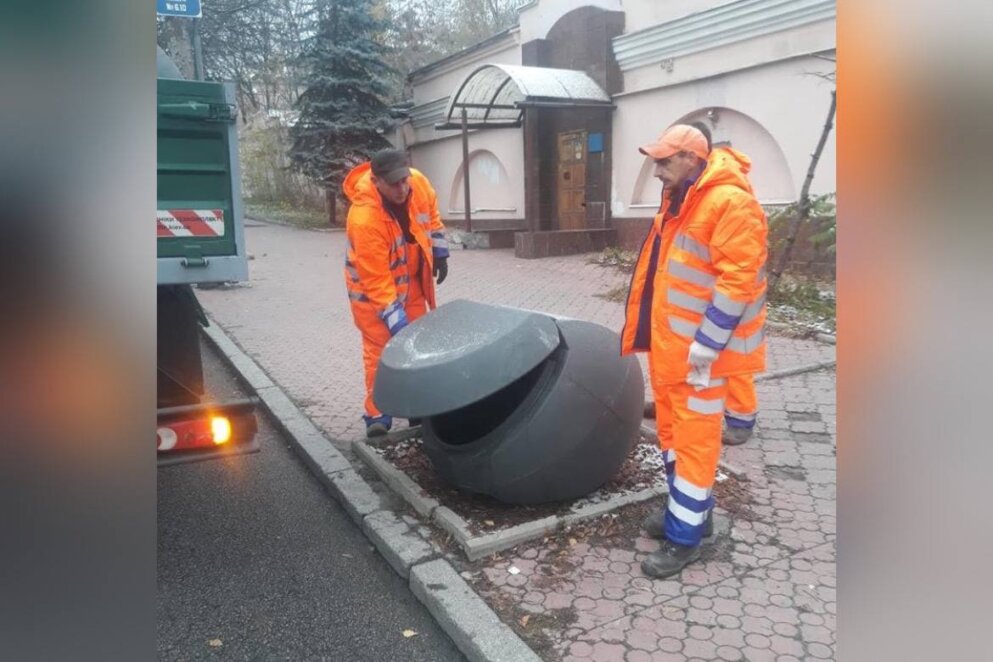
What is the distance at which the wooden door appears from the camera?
14484 mm

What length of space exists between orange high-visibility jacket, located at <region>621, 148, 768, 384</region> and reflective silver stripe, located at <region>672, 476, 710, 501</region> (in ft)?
1.34

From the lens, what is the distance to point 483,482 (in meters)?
3.56

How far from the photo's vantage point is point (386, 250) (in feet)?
14.8

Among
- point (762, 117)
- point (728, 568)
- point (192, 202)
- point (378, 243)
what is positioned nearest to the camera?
point (728, 568)

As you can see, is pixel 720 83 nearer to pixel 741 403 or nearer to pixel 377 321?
pixel 741 403

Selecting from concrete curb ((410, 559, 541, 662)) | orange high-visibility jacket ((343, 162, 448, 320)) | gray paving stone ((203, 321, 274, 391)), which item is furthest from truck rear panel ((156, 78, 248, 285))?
gray paving stone ((203, 321, 274, 391))

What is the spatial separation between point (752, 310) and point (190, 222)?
2535 millimetres

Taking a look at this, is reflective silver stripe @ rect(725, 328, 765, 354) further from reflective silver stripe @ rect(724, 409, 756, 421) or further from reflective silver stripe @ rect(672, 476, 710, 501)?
reflective silver stripe @ rect(724, 409, 756, 421)

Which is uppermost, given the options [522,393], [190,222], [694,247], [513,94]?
[513,94]

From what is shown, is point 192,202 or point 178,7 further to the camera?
point 178,7

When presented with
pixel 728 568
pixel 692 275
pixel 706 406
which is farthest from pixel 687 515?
pixel 692 275

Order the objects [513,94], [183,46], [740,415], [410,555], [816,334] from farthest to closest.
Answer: [513,94] → [183,46] → [816,334] → [740,415] → [410,555]
